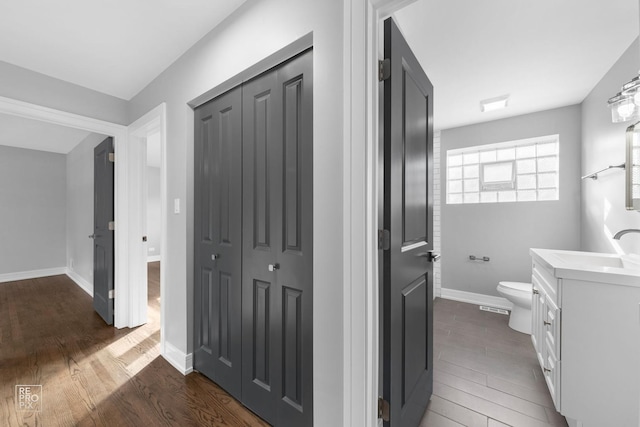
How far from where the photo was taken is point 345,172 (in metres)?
1.10

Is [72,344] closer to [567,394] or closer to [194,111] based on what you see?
[194,111]

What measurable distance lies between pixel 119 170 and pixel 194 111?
54.8 inches

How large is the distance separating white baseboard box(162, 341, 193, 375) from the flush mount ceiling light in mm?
3661

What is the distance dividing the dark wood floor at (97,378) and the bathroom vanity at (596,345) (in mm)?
1687

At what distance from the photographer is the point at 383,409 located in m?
1.14

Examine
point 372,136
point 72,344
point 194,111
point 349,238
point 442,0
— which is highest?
point 442,0

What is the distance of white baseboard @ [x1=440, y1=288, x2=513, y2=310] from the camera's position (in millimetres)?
3318

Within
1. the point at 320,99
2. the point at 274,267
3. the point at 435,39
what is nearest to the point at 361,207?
the point at 320,99

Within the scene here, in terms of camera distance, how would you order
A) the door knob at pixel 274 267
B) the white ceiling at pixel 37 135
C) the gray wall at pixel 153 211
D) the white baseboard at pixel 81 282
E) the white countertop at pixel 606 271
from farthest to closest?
the gray wall at pixel 153 211
the white baseboard at pixel 81 282
the white ceiling at pixel 37 135
the door knob at pixel 274 267
the white countertop at pixel 606 271

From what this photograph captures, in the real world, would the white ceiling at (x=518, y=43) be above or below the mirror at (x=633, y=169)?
above

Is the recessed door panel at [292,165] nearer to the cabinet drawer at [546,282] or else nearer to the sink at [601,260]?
the cabinet drawer at [546,282]

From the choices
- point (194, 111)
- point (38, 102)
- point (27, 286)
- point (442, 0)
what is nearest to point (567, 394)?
point (442, 0)

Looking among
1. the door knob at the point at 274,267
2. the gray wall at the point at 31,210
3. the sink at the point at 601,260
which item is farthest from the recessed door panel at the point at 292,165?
the gray wall at the point at 31,210

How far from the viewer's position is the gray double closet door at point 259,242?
4.35 feet
